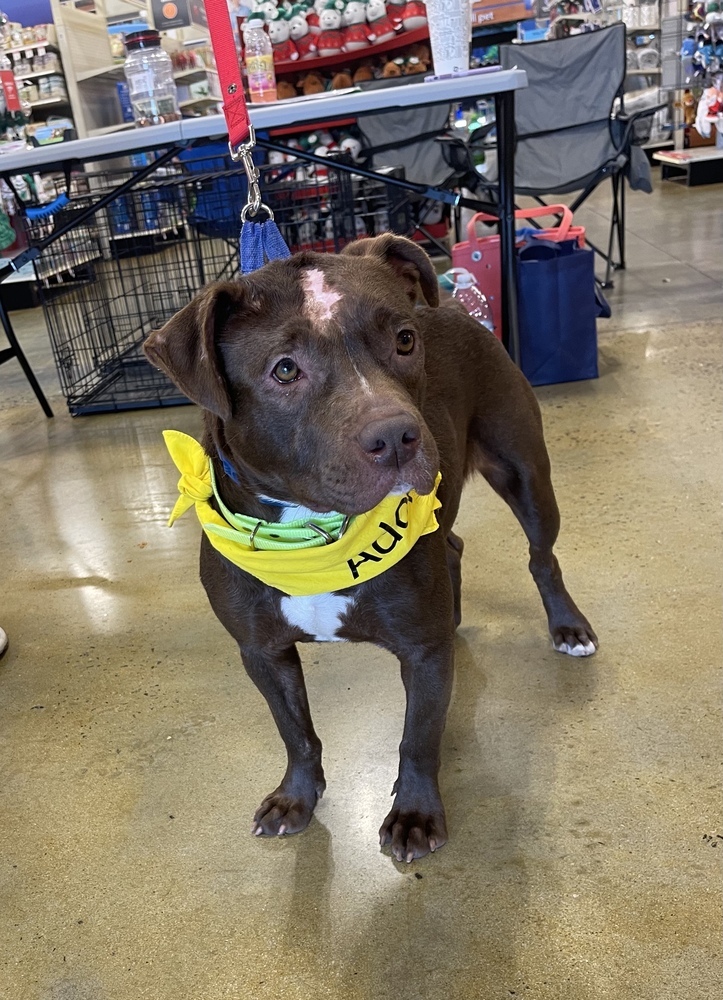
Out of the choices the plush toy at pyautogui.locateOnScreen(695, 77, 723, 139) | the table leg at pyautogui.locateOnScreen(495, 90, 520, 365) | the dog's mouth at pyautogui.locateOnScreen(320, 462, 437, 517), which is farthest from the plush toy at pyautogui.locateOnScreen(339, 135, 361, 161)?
the dog's mouth at pyautogui.locateOnScreen(320, 462, 437, 517)

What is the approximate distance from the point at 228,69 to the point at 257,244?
0.34 meters

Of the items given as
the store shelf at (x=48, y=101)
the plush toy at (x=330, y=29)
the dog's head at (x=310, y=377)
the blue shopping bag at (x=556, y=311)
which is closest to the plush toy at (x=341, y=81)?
the plush toy at (x=330, y=29)

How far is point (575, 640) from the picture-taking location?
6.89ft

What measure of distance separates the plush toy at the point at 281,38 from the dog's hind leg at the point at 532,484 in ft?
18.9

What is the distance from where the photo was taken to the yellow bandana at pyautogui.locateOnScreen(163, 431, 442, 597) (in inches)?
56.6

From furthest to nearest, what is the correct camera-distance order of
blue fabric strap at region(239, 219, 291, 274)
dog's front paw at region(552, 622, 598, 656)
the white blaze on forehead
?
dog's front paw at region(552, 622, 598, 656), blue fabric strap at region(239, 219, 291, 274), the white blaze on forehead

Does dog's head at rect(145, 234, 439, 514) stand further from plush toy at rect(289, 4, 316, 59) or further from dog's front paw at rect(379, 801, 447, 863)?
plush toy at rect(289, 4, 316, 59)

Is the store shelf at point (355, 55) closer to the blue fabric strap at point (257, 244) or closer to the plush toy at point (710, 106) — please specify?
the plush toy at point (710, 106)

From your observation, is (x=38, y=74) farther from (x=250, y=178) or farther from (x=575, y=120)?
(x=250, y=178)

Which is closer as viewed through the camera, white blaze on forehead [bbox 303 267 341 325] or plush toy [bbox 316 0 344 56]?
white blaze on forehead [bbox 303 267 341 325]

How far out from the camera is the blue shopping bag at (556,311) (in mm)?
3723

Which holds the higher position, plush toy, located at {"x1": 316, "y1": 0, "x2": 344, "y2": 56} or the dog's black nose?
plush toy, located at {"x1": 316, "y1": 0, "x2": 344, "y2": 56}

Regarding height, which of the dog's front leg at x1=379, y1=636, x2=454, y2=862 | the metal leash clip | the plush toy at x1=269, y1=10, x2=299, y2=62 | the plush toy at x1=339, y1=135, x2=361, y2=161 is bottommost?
the dog's front leg at x1=379, y1=636, x2=454, y2=862

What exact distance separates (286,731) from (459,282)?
2.62 meters
